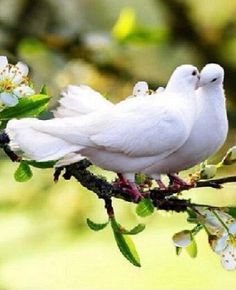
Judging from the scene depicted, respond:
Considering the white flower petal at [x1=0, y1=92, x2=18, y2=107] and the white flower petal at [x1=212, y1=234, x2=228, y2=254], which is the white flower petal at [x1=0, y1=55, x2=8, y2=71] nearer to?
the white flower petal at [x1=0, y1=92, x2=18, y2=107]

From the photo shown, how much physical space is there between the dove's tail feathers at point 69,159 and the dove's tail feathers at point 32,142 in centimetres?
2

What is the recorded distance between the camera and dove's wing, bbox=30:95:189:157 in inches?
18.4

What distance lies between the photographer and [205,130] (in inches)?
18.7

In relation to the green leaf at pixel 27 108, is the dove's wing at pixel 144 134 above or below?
above

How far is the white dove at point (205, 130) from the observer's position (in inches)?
18.7

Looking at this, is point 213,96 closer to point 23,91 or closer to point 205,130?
point 205,130

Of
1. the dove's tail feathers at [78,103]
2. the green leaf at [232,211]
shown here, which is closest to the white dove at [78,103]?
the dove's tail feathers at [78,103]

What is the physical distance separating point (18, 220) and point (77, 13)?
0.41m

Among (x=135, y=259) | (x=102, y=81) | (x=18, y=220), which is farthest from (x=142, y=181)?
(x=18, y=220)

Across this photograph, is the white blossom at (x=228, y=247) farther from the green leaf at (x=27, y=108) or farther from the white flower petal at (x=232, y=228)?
the green leaf at (x=27, y=108)

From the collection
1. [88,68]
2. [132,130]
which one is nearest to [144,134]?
[132,130]

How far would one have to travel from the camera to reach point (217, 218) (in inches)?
19.1

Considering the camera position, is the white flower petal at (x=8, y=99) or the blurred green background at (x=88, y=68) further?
the blurred green background at (x=88, y=68)

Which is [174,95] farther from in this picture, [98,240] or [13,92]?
[98,240]
